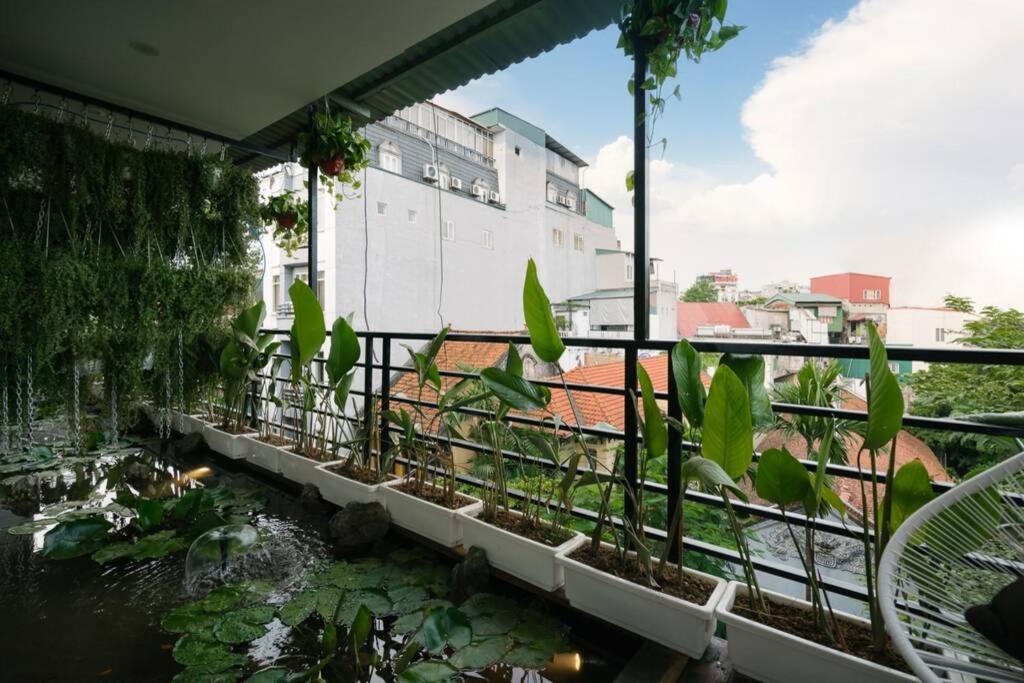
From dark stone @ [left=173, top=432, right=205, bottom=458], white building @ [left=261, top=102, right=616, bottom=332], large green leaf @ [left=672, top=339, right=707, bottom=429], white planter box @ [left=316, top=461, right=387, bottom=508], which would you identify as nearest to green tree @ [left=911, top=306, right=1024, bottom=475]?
large green leaf @ [left=672, top=339, right=707, bottom=429]

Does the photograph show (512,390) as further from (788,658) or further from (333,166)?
(333,166)

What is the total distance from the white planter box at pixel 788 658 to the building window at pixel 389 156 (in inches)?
132

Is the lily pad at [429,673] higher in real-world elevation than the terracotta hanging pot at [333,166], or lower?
lower

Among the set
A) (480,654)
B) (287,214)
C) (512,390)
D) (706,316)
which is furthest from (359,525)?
(287,214)

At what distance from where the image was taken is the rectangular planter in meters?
2.44

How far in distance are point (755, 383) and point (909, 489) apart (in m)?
0.38

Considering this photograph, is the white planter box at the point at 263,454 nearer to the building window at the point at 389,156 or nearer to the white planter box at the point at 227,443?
the white planter box at the point at 227,443

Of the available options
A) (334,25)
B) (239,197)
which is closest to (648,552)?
(334,25)

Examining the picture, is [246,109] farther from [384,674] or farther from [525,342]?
[384,674]

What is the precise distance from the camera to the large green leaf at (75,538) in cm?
183

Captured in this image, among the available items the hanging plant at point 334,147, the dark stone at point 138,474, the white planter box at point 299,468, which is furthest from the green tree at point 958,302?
the dark stone at point 138,474

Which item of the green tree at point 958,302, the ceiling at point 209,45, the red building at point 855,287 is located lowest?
the green tree at point 958,302

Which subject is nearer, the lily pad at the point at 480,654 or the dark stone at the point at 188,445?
the lily pad at the point at 480,654

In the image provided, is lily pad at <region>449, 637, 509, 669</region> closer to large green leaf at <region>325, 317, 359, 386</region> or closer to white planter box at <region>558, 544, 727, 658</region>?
white planter box at <region>558, 544, 727, 658</region>
